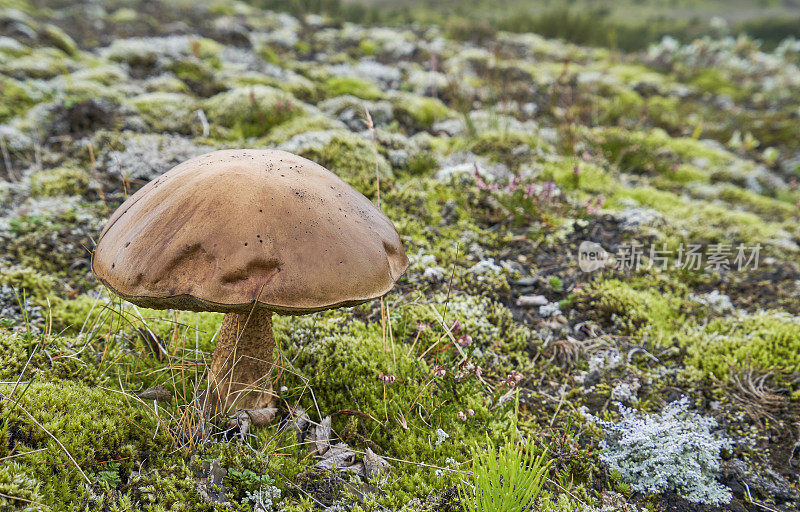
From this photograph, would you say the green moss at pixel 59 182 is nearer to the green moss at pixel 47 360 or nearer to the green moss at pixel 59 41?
the green moss at pixel 47 360

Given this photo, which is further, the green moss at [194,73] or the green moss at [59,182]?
the green moss at [194,73]

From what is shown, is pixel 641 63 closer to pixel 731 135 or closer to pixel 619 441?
pixel 731 135

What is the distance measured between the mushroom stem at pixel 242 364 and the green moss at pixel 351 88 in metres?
5.79

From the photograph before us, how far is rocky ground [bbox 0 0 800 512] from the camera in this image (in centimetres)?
208

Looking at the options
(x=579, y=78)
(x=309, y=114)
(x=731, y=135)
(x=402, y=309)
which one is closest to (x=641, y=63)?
(x=579, y=78)

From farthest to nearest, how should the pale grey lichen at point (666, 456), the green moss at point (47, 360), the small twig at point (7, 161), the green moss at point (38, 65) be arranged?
the green moss at point (38, 65), the small twig at point (7, 161), the pale grey lichen at point (666, 456), the green moss at point (47, 360)

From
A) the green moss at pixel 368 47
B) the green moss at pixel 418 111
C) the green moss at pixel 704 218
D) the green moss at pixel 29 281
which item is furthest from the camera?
the green moss at pixel 368 47

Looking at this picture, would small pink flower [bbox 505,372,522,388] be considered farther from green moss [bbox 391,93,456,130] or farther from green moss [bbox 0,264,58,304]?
green moss [bbox 391,93,456,130]

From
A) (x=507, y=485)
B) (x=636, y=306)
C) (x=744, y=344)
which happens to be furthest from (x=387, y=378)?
(x=744, y=344)

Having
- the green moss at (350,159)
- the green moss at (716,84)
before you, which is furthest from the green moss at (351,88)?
the green moss at (716,84)

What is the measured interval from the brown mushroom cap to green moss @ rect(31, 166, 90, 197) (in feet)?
9.53

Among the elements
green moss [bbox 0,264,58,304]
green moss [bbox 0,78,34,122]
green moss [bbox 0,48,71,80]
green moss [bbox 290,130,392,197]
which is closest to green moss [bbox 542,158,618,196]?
green moss [bbox 290,130,392,197]

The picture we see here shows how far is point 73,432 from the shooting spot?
194 cm

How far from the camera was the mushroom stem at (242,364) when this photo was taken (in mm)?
2230
